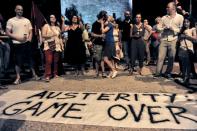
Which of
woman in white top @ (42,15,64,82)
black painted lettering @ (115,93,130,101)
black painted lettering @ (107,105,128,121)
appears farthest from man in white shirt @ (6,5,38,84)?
black painted lettering @ (107,105,128,121)

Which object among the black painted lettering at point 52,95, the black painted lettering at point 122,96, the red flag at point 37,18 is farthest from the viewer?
the red flag at point 37,18

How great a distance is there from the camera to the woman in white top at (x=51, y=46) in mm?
9875

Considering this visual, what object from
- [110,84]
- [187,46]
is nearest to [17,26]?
[110,84]

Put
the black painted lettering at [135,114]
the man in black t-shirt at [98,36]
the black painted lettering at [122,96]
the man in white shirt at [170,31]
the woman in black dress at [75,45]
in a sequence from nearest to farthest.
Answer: the black painted lettering at [135,114] → the black painted lettering at [122,96] → the man in white shirt at [170,31] → the man in black t-shirt at [98,36] → the woman in black dress at [75,45]

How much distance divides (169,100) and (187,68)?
1.93 meters

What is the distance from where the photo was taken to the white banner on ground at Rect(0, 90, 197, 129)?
6220 mm

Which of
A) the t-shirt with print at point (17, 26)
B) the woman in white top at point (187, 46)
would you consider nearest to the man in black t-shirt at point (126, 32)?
the woman in white top at point (187, 46)

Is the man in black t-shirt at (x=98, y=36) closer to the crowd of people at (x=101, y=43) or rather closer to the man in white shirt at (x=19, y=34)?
the crowd of people at (x=101, y=43)

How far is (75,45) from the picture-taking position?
34.3ft

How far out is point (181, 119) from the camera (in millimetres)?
6230

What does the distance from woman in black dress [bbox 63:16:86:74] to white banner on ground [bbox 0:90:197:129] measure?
7.96 ft

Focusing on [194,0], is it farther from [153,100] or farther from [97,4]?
[153,100]

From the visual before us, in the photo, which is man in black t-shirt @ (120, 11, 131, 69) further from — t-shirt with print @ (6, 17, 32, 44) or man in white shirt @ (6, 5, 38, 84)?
t-shirt with print @ (6, 17, 32, 44)

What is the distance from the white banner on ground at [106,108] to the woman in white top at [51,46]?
1826 mm
